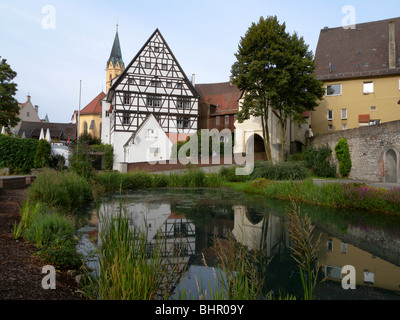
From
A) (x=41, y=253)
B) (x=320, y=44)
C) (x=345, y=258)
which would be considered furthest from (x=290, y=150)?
(x=41, y=253)

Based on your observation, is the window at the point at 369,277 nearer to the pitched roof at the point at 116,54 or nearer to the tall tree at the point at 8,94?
the tall tree at the point at 8,94

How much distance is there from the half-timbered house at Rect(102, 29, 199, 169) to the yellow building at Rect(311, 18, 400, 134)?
15.1 m

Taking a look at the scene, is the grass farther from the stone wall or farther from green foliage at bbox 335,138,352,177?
green foliage at bbox 335,138,352,177

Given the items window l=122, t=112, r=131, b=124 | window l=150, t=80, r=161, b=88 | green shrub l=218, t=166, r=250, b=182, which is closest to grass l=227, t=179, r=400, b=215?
green shrub l=218, t=166, r=250, b=182

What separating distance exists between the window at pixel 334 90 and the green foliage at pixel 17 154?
27.7 m

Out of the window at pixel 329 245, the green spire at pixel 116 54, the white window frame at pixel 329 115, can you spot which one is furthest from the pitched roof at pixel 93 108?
the window at pixel 329 245

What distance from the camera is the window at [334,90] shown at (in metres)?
30.9

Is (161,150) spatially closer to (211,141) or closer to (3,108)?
(211,141)

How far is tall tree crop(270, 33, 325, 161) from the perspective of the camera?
77.1 feet

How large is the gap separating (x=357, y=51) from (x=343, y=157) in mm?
16070

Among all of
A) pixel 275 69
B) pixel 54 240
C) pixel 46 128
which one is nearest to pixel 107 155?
pixel 275 69

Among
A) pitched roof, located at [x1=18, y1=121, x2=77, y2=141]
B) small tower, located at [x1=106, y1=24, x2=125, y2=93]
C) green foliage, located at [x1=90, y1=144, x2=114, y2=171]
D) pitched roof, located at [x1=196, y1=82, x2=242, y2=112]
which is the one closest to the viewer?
green foliage, located at [x1=90, y1=144, x2=114, y2=171]

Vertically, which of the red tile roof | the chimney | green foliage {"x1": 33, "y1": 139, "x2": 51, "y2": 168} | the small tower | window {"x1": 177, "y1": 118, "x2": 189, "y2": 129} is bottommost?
green foliage {"x1": 33, "y1": 139, "x2": 51, "y2": 168}

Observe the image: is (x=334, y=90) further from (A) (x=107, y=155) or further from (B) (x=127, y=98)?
(A) (x=107, y=155)
